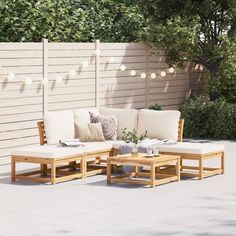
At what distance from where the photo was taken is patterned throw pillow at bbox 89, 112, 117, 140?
13.1m

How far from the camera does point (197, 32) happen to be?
677 inches

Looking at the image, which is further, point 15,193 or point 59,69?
point 59,69

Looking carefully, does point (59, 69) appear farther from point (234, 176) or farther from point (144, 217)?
point (144, 217)

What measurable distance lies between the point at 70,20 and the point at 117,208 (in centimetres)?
1011

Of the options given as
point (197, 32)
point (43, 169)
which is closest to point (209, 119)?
point (197, 32)

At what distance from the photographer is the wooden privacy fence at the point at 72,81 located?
13.4 metres

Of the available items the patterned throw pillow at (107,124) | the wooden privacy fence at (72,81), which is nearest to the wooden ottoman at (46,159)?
the patterned throw pillow at (107,124)

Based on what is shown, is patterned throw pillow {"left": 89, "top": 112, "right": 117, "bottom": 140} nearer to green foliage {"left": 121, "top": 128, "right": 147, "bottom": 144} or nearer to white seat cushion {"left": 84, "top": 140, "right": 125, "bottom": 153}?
green foliage {"left": 121, "top": 128, "right": 147, "bottom": 144}

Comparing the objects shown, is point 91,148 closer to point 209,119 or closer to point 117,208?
point 117,208

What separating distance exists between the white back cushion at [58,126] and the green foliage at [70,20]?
464 cm

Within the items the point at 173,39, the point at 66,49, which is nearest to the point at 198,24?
the point at 173,39

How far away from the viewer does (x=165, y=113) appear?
1292 cm

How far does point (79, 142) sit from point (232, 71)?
5.52m

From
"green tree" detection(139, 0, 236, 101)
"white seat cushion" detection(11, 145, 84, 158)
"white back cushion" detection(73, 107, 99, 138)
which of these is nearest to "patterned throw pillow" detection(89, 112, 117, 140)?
"white back cushion" detection(73, 107, 99, 138)
